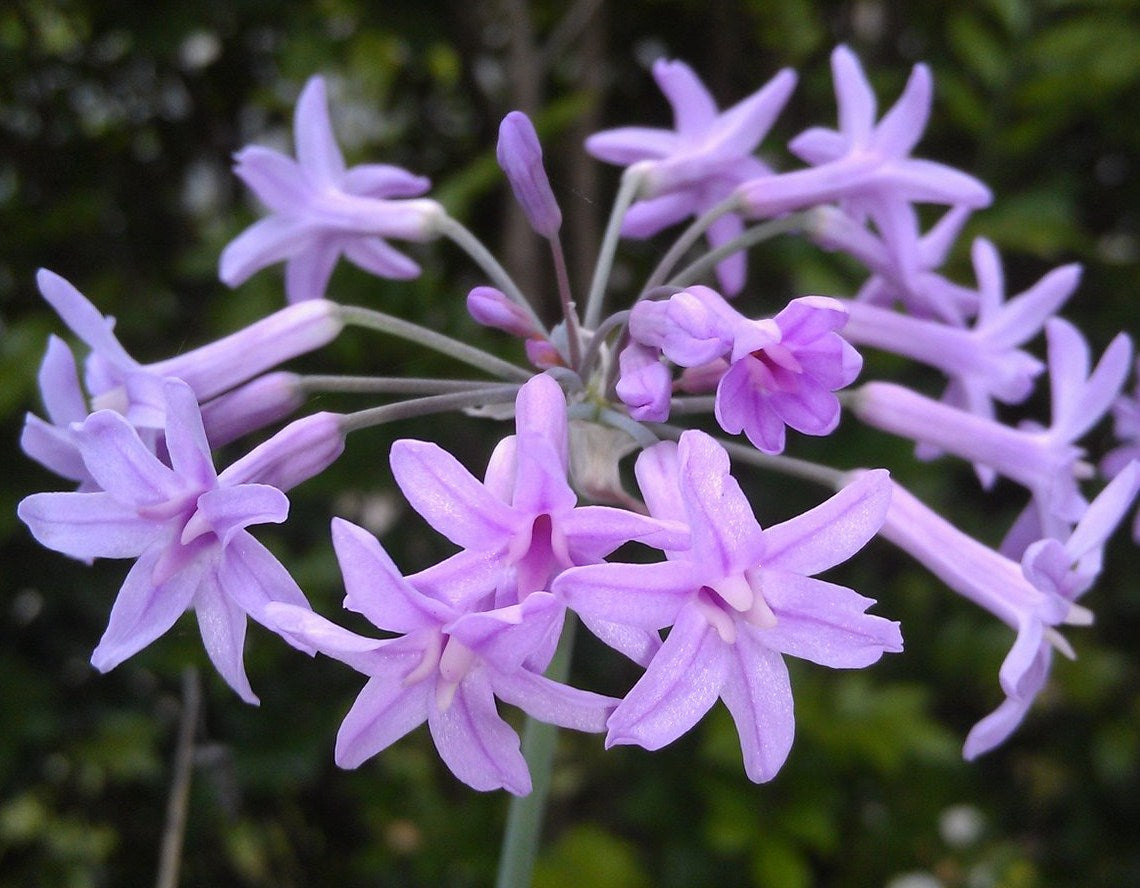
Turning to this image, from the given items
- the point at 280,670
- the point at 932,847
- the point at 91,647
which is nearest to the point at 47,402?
the point at 280,670

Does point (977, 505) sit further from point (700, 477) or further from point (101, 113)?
point (101, 113)

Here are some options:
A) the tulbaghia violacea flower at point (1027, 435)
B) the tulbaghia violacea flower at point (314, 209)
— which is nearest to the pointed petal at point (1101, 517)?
the tulbaghia violacea flower at point (1027, 435)

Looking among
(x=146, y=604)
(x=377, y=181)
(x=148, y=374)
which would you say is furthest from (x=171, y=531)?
(x=377, y=181)

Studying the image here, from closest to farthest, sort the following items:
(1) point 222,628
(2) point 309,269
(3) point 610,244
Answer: (1) point 222,628 → (3) point 610,244 → (2) point 309,269

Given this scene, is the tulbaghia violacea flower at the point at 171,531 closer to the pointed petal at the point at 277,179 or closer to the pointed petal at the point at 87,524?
the pointed petal at the point at 87,524

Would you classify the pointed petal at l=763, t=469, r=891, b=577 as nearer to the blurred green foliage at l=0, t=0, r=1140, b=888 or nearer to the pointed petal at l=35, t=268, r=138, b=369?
the pointed petal at l=35, t=268, r=138, b=369

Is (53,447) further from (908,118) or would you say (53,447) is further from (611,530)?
(908,118)
